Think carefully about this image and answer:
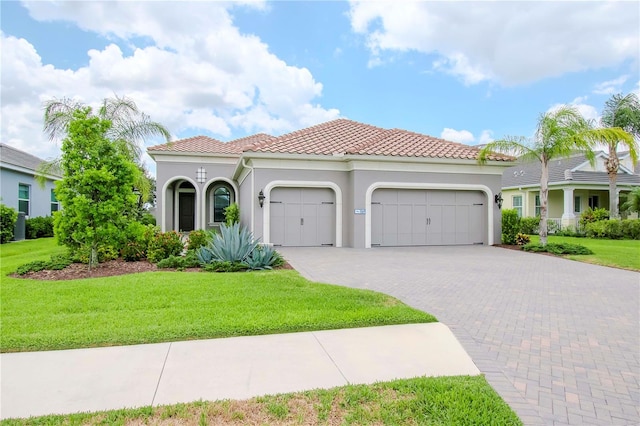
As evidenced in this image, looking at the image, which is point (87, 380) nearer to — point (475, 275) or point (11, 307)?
point (11, 307)

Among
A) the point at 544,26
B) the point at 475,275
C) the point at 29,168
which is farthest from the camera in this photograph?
the point at 29,168

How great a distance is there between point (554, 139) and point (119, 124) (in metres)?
18.2

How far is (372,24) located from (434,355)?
13886mm

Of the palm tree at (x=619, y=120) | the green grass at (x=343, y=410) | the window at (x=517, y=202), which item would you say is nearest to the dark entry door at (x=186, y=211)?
the green grass at (x=343, y=410)

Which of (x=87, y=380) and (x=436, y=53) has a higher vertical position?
(x=436, y=53)

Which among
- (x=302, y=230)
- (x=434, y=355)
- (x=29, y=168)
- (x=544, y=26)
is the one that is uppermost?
(x=544, y=26)

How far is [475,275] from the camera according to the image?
29.6 ft

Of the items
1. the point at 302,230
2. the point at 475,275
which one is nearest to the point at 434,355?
the point at 475,275

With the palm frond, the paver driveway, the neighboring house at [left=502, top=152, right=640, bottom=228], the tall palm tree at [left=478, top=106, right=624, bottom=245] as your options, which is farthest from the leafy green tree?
the neighboring house at [left=502, top=152, right=640, bottom=228]

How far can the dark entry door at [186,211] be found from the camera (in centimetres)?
2433

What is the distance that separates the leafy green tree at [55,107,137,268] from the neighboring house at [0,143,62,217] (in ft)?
36.6

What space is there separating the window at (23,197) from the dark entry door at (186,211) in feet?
27.7

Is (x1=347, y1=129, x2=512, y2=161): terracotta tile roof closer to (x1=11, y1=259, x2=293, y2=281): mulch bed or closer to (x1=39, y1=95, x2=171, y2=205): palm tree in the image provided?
(x1=11, y1=259, x2=293, y2=281): mulch bed

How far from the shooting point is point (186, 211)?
80.5ft
